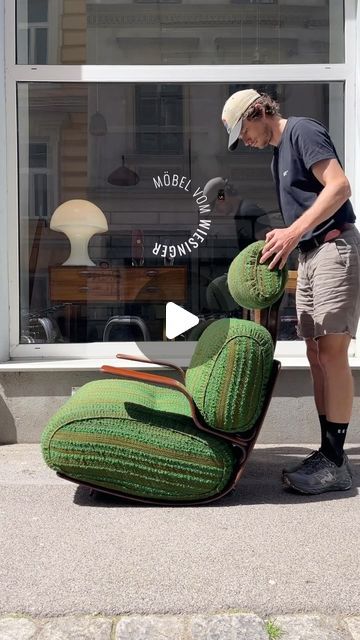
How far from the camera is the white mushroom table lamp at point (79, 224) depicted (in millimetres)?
4785

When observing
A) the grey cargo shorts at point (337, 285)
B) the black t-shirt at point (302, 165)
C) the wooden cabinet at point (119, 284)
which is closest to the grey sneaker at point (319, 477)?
the grey cargo shorts at point (337, 285)

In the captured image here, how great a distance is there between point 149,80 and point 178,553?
3090 mm

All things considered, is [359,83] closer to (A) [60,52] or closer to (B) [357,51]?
(B) [357,51]

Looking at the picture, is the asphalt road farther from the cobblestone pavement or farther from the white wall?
the white wall

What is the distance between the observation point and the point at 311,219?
3.09m

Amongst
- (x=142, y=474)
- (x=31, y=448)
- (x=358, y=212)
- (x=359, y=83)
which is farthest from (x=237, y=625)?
(x=359, y=83)

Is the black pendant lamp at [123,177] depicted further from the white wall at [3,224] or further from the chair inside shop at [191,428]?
the chair inside shop at [191,428]

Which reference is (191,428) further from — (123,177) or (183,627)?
(123,177)

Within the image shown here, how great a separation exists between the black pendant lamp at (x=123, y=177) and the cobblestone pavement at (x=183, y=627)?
10.4 feet

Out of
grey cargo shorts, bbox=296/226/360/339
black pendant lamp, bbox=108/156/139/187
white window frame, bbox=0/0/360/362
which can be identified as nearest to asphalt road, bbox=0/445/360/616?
grey cargo shorts, bbox=296/226/360/339

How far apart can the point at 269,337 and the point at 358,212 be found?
62.5 inches

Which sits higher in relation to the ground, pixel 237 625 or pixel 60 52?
pixel 60 52

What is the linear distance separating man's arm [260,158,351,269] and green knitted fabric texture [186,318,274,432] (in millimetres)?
316

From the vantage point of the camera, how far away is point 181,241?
477 centimetres
